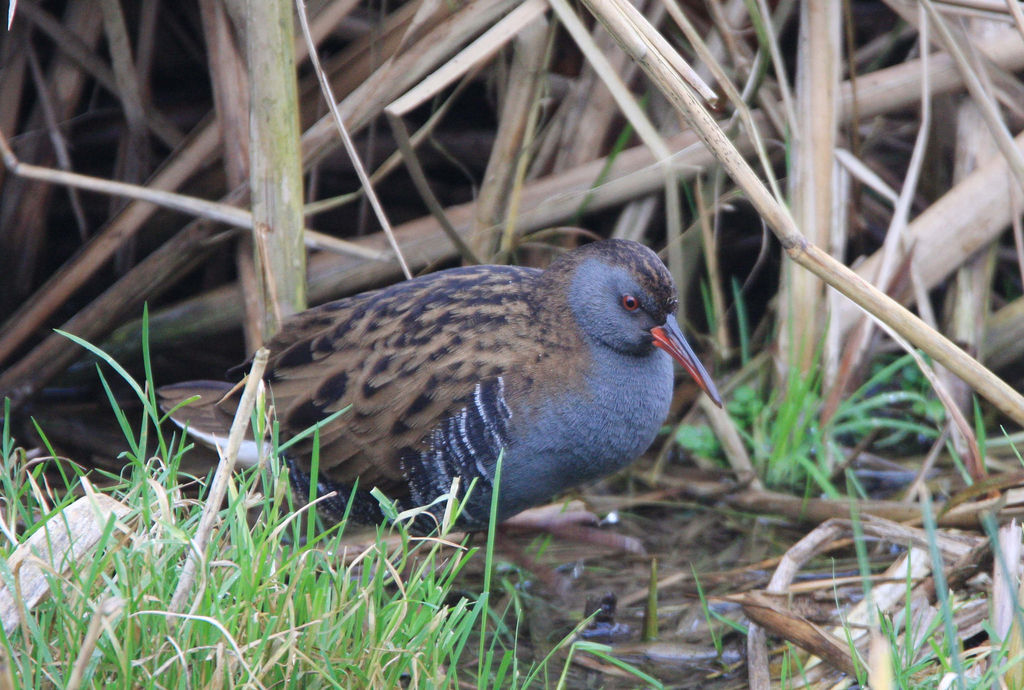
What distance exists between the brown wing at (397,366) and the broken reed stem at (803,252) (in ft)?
2.27

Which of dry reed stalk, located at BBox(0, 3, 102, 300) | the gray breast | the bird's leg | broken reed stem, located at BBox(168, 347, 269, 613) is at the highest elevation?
dry reed stalk, located at BBox(0, 3, 102, 300)

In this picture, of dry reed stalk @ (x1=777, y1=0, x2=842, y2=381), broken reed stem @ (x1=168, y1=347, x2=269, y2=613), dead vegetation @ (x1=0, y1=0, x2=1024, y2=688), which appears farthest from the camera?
dry reed stalk @ (x1=777, y1=0, x2=842, y2=381)

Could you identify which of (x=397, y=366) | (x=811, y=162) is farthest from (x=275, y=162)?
(x=811, y=162)

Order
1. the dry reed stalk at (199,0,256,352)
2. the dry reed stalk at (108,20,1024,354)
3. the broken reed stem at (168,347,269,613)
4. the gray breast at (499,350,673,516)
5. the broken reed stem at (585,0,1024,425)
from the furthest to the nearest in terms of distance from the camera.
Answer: the dry reed stalk at (108,20,1024,354), the dry reed stalk at (199,0,256,352), the gray breast at (499,350,673,516), the broken reed stem at (585,0,1024,425), the broken reed stem at (168,347,269,613)

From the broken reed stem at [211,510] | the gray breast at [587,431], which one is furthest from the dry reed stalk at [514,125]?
the broken reed stem at [211,510]

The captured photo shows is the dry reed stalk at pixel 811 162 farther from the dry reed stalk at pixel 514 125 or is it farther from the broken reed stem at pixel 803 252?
the broken reed stem at pixel 803 252

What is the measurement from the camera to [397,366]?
8.52 feet

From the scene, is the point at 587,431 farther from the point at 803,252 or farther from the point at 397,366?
the point at 803,252

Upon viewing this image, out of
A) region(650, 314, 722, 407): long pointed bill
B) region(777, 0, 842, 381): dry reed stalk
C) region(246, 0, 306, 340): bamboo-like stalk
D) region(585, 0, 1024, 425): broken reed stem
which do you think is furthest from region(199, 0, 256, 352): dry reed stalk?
region(777, 0, 842, 381): dry reed stalk

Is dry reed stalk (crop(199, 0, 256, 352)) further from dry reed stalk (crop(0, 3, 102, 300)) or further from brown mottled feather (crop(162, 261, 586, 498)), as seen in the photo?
dry reed stalk (crop(0, 3, 102, 300))

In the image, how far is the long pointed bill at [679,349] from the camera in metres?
2.56

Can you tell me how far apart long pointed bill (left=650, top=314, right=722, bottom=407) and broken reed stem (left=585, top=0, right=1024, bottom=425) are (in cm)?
48

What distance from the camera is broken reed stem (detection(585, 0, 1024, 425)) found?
82.9 inches

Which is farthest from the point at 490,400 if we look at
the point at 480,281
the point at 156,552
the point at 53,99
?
the point at 53,99
